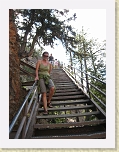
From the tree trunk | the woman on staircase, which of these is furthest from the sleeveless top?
the tree trunk

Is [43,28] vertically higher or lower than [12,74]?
higher

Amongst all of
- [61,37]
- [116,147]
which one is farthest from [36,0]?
[116,147]

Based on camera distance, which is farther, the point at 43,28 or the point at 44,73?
the point at 43,28

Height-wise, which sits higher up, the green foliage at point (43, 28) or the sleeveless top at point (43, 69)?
the green foliage at point (43, 28)

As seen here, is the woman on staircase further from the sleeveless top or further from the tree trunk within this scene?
the tree trunk

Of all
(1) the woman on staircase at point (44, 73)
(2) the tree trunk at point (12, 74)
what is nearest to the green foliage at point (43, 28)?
(2) the tree trunk at point (12, 74)

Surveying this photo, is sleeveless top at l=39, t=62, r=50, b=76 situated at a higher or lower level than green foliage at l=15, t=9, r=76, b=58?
lower

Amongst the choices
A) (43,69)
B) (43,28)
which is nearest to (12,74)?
(43,69)

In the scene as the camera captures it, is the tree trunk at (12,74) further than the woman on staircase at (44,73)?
No

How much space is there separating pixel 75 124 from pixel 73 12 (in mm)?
1467

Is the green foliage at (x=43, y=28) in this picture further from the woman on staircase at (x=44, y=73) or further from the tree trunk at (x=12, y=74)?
the woman on staircase at (x=44, y=73)

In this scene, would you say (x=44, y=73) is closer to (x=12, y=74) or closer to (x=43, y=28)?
(x=12, y=74)

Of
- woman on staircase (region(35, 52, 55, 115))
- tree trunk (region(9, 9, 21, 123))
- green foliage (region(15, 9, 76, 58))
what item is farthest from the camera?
woman on staircase (region(35, 52, 55, 115))
